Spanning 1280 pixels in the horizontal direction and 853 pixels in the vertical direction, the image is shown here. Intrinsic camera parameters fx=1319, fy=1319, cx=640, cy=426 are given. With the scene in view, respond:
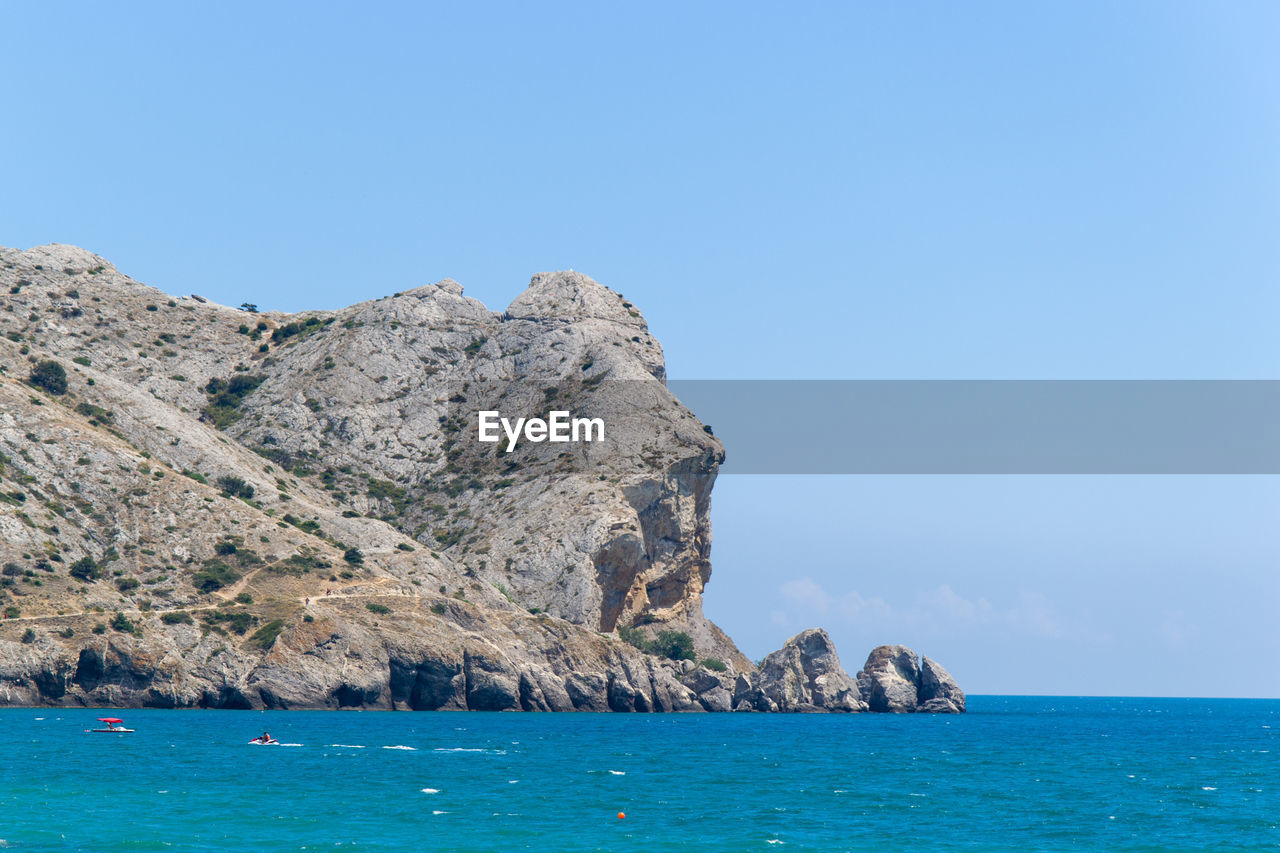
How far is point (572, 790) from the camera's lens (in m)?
65.6

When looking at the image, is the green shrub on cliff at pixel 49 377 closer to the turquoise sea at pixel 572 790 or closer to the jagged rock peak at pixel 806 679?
the turquoise sea at pixel 572 790

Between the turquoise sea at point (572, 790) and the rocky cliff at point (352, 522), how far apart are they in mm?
6573

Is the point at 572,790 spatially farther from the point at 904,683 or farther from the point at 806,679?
the point at 904,683

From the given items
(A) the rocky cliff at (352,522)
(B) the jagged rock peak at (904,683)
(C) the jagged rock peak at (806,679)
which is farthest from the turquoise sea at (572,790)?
(B) the jagged rock peak at (904,683)

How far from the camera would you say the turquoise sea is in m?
50.7

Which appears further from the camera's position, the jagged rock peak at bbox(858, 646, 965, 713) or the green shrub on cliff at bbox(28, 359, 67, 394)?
the jagged rock peak at bbox(858, 646, 965, 713)

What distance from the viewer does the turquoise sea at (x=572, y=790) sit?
166 feet

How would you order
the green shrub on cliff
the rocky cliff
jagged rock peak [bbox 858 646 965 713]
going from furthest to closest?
jagged rock peak [bbox 858 646 965 713]
the green shrub on cliff
the rocky cliff

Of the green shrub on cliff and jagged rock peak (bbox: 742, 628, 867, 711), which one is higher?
the green shrub on cliff

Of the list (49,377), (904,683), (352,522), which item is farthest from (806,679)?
(49,377)

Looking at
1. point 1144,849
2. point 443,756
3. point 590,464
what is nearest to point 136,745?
point 443,756

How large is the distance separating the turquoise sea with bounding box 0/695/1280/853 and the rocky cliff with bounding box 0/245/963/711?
6.57m

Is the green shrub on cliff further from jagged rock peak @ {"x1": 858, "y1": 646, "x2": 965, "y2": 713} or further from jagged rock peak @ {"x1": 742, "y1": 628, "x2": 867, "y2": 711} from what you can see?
jagged rock peak @ {"x1": 858, "y1": 646, "x2": 965, "y2": 713}

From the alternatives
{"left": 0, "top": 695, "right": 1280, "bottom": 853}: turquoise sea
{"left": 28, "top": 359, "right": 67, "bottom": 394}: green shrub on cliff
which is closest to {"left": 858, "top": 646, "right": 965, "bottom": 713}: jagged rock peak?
{"left": 0, "top": 695, "right": 1280, "bottom": 853}: turquoise sea
